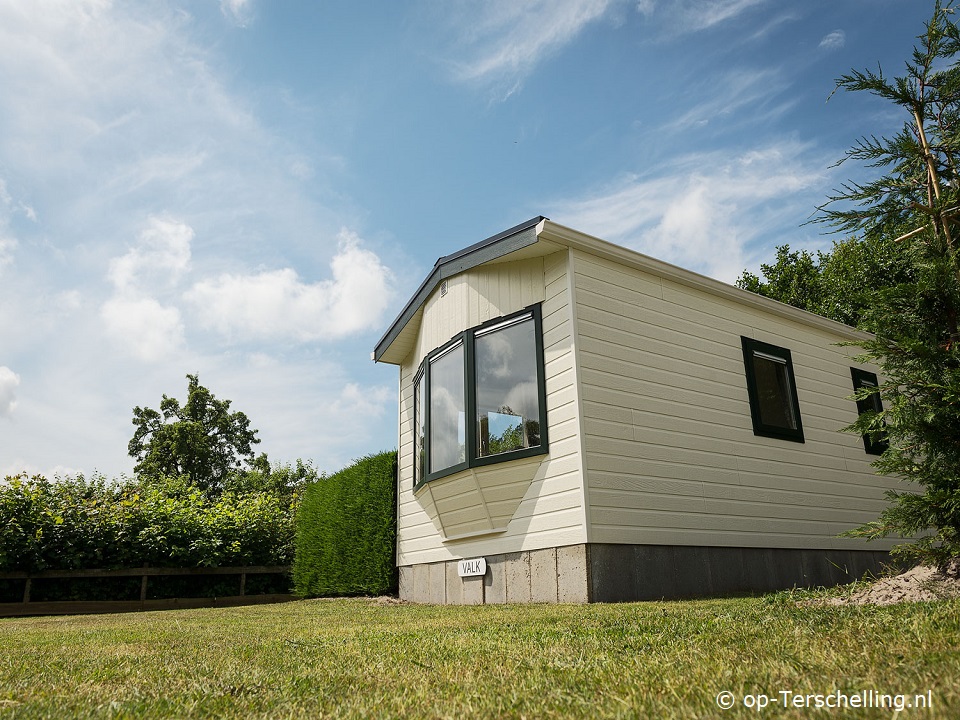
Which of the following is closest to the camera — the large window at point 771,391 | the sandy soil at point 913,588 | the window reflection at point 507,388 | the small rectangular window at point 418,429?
the sandy soil at point 913,588

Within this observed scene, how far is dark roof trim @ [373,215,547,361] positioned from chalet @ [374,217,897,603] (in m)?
0.02

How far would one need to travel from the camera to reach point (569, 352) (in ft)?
24.1

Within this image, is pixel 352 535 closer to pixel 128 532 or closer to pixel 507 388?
pixel 128 532

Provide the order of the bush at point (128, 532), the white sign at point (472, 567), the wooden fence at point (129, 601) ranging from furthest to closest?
the bush at point (128, 532) → the wooden fence at point (129, 601) → the white sign at point (472, 567)

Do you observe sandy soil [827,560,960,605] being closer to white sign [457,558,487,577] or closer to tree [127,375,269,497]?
white sign [457,558,487,577]

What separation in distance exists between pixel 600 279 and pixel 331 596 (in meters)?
7.07

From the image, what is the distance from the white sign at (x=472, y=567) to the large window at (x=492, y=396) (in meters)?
1.07

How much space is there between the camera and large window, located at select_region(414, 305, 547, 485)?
7.65 m

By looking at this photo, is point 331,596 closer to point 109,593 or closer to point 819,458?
point 109,593

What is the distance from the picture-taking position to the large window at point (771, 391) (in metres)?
8.95

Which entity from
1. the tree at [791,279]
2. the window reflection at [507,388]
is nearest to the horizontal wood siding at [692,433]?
the window reflection at [507,388]

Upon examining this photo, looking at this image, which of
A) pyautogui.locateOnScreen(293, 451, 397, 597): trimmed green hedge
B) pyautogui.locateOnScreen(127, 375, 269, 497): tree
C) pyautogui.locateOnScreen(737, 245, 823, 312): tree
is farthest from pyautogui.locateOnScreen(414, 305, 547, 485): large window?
pyautogui.locateOnScreen(127, 375, 269, 497): tree

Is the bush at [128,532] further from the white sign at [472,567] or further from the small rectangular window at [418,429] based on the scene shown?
the white sign at [472,567]

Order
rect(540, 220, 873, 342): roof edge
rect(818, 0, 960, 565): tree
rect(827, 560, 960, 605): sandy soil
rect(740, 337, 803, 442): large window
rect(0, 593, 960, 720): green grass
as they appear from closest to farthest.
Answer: rect(0, 593, 960, 720): green grass < rect(827, 560, 960, 605): sandy soil < rect(818, 0, 960, 565): tree < rect(540, 220, 873, 342): roof edge < rect(740, 337, 803, 442): large window
